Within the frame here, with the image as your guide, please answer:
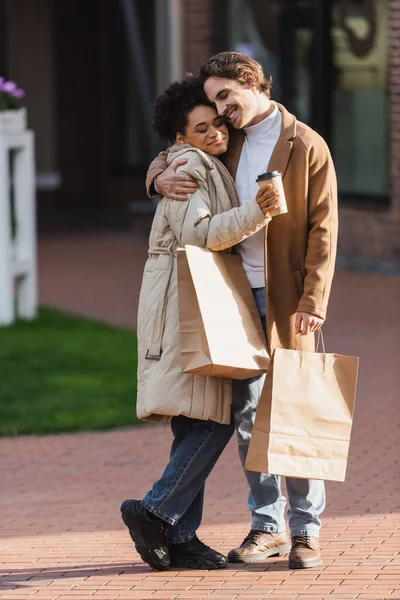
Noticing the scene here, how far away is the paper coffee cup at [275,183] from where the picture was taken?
4.35 metres

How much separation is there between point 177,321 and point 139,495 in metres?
1.67

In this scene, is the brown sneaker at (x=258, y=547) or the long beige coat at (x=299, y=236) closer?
the long beige coat at (x=299, y=236)

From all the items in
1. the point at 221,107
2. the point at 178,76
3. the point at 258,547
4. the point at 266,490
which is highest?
the point at 221,107

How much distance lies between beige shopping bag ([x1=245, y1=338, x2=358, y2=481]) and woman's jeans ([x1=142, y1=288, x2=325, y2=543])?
0.67 feet

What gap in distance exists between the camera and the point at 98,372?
8961 millimetres

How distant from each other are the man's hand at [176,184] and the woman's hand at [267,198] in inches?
11.5

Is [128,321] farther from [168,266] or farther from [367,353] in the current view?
[168,266]

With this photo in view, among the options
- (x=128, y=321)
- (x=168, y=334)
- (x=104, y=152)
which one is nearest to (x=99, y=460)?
(x=168, y=334)

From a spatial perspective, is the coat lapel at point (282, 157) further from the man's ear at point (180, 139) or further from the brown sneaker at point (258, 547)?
the brown sneaker at point (258, 547)

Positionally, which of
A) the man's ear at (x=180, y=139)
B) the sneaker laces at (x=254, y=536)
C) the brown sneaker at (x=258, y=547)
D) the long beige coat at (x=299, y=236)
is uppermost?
the man's ear at (x=180, y=139)

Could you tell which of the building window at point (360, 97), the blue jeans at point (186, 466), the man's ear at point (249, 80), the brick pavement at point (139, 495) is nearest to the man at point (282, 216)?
the man's ear at point (249, 80)

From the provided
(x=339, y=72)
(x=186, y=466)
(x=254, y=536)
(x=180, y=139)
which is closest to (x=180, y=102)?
(x=180, y=139)

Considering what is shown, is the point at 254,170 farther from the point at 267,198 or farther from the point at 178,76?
the point at 178,76

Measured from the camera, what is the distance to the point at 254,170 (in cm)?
466
